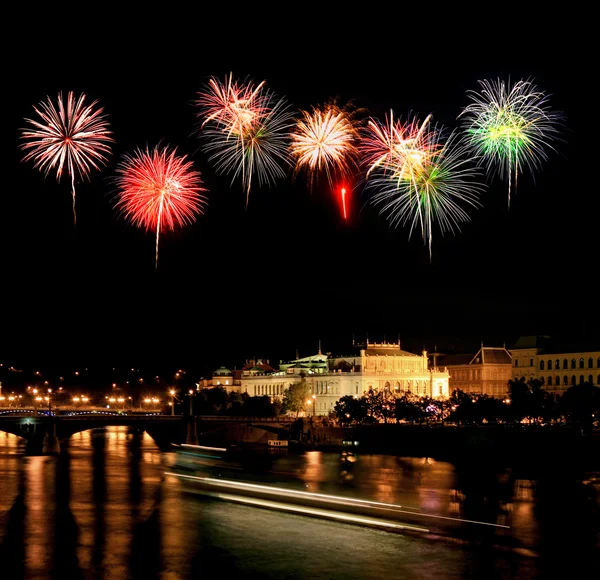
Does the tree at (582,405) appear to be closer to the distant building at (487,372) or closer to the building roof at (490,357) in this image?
the distant building at (487,372)

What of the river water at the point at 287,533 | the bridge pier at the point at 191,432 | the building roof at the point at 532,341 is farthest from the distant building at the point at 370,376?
the river water at the point at 287,533

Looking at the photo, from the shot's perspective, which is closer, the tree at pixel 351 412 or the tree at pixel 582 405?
the tree at pixel 582 405

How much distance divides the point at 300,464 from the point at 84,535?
109ft

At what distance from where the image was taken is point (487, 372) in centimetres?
11556

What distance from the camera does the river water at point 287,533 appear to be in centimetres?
2169

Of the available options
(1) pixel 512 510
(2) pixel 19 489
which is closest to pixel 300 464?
(2) pixel 19 489

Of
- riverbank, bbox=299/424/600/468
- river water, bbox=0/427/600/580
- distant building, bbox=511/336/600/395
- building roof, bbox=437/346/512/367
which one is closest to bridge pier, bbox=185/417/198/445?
riverbank, bbox=299/424/600/468

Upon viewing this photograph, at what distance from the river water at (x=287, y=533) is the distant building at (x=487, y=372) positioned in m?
68.6

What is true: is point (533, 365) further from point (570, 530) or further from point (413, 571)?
point (413, 571)

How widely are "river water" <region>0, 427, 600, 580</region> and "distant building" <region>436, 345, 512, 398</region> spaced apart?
68.6 meters

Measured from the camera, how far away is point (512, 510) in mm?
33875

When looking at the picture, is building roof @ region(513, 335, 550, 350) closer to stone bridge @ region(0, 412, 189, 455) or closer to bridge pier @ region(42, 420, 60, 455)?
stone bridge @ region(0, 412, 189, 455)

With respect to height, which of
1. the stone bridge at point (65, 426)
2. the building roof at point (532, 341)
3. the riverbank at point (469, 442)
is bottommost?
the riverbank at point (469, 442)

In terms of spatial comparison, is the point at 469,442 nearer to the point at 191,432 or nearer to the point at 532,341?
the point at 191,432
